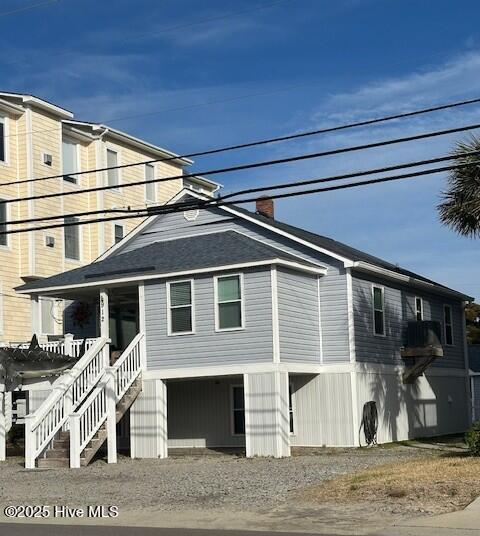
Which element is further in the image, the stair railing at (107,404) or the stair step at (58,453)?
the stair step at (58,453)

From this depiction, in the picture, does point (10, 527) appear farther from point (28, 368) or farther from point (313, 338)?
point (313, 338)

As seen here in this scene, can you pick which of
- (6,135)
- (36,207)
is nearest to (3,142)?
(6,135)

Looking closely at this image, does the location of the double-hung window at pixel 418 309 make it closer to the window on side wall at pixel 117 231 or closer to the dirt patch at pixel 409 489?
the dirt patch at pixel 409 489

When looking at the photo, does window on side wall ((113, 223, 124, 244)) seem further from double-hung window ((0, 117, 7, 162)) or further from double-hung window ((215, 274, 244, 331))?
double-hung window ((215, 274, 244, 331))

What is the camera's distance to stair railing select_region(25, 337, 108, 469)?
936 inches

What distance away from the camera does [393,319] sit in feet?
102

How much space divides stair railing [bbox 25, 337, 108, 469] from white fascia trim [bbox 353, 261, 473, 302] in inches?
306

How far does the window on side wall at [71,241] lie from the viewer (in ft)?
132

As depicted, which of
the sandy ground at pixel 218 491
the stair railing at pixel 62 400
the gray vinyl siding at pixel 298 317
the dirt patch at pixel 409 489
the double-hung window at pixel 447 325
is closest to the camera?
the sandy ground at pixel 218 491

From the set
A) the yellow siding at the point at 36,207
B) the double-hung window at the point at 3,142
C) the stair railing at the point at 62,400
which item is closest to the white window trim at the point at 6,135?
the double-hung window at the point at 3,142

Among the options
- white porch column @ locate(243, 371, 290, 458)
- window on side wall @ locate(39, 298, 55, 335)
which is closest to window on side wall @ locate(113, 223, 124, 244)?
window on side wall @ locate(39, 298, 55, 335)

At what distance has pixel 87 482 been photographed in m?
19.8

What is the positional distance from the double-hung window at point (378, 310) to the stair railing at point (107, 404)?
24.5ft

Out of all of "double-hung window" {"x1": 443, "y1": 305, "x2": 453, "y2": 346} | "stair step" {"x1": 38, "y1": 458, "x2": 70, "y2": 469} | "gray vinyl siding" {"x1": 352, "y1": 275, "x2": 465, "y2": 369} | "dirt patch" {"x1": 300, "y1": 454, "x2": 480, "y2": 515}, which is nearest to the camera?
"dirt patch" {"x1": 300, "y1": 454, "x2": 480, "y2": 515}
